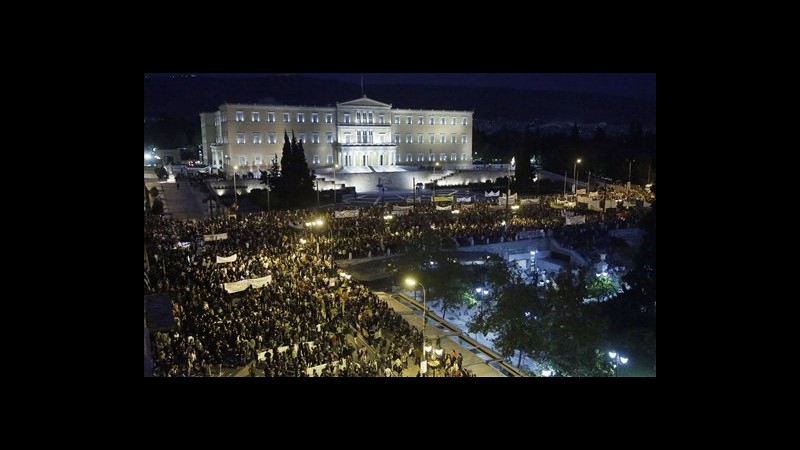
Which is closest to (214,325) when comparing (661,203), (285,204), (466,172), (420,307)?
(420,307)

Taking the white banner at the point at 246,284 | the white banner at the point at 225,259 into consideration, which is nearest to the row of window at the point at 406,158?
the white banner at the point at 225,259

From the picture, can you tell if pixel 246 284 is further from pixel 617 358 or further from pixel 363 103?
pixel 363 103

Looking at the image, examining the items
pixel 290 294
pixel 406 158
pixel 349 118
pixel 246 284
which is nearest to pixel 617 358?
pixel 290 294

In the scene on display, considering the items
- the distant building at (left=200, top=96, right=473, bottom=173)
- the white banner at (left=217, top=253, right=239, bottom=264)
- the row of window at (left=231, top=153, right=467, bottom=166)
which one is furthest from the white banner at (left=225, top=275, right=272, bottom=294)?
the row of window at (left=231, top=153, right=467, bottom=166)

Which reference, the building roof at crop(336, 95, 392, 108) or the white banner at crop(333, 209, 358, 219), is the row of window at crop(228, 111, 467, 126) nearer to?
the building roof at crop(336, 95, 392, 108)

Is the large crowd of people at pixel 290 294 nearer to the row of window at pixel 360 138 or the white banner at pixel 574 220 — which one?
the white banner at pixel 574 220

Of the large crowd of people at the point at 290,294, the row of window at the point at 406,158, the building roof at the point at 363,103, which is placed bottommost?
the large crowd of people at the point at 290,294
